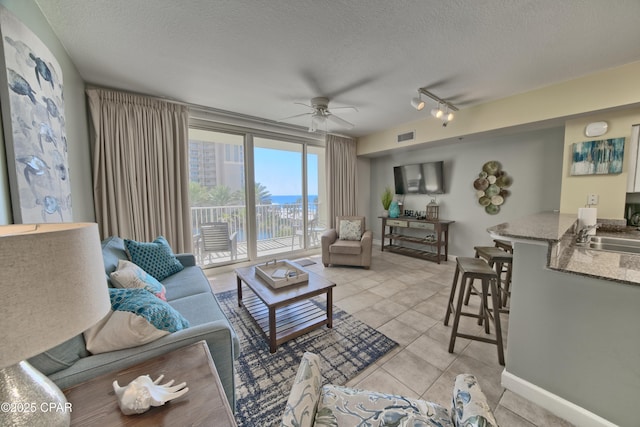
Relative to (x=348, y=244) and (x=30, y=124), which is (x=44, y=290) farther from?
(x=348, y=244)

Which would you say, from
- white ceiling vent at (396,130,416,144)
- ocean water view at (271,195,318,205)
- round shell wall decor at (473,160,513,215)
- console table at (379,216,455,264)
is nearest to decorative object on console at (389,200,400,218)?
console table at (379,216,455,264)

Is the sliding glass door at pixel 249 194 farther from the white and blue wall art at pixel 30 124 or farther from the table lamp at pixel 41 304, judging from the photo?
the table lamp at pixel 41 304

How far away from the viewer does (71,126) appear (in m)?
2.01

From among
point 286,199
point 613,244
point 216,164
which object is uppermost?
point 216,164

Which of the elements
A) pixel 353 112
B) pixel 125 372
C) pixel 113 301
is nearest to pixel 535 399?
pixel 125 372

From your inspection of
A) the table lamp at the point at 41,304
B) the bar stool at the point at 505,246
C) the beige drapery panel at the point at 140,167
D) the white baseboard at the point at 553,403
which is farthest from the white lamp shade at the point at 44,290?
the bar stool at the point at 505,246

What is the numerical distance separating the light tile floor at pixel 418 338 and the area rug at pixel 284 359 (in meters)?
0.11

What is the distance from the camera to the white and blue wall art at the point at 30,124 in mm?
1095

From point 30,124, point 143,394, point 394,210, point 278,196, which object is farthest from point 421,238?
point 30,124

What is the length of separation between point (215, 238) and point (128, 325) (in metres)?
2.84

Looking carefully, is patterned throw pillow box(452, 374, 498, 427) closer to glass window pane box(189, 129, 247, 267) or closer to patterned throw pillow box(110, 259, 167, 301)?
patterned throw pillow box(110, 259, 167, 301)

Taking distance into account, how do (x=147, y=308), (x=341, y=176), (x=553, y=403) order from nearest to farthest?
1. (x=147, y=308)
2. (x=553, y=403)
3. (x=341, y=176)

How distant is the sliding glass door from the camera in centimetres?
372

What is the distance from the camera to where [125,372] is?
0.92 metres
